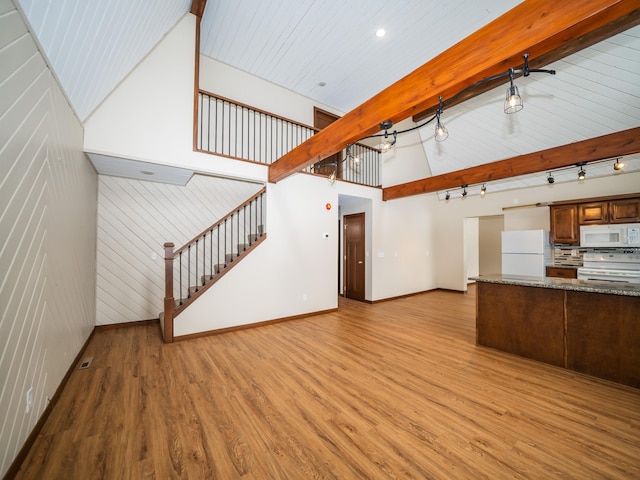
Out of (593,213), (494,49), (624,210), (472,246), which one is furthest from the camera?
(472,246)

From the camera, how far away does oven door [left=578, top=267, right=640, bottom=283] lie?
4.72 meters

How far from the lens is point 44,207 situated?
2.09m

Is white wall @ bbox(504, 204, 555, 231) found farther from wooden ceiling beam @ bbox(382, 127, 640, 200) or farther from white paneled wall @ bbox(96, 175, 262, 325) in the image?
white paneled wall @ bbox(96, 175, 262, 325)

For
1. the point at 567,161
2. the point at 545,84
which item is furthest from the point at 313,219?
the point at 545,84

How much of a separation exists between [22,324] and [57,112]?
6.26 ft

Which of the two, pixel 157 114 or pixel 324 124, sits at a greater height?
pixel 324 124

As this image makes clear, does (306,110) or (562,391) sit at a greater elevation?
(306,110)

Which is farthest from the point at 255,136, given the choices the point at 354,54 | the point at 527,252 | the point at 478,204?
the point at 527,252

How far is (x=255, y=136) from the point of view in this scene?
5.60 m

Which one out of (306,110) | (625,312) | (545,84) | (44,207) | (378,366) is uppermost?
(306,110)

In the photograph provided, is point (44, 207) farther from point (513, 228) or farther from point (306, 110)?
point (513, 228)

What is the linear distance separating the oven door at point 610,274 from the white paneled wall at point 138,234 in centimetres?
802

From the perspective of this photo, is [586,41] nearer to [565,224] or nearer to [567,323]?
[565,224]

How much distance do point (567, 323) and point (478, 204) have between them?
5.17 m
